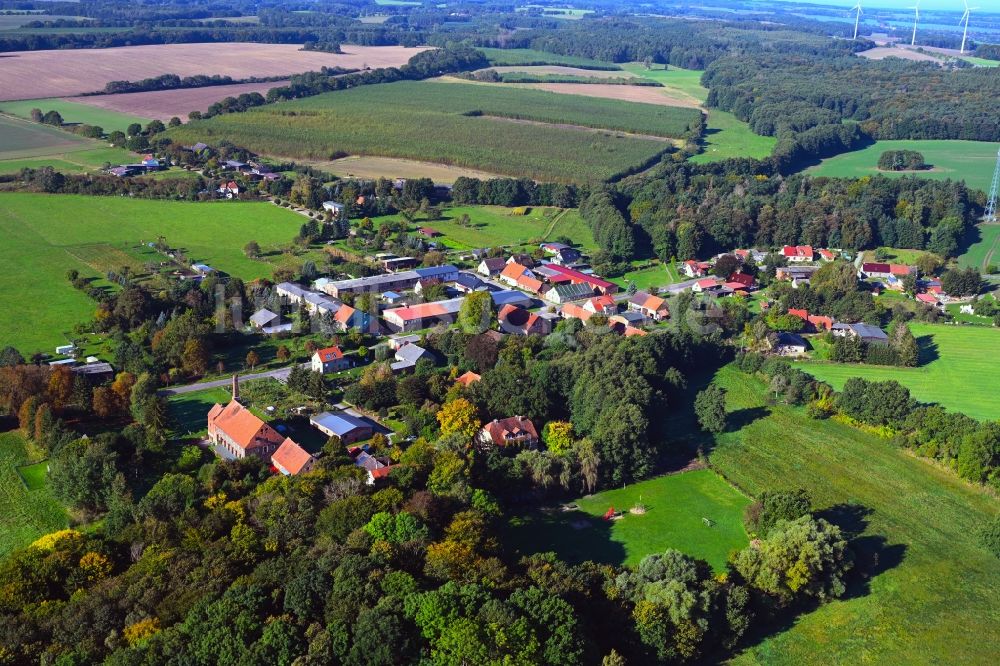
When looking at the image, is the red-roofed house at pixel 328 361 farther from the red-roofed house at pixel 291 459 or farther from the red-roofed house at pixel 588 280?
the red-roofed house at pixel 588 280

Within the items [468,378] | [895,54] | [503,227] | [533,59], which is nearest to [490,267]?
[503,227]

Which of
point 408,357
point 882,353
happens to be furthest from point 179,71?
point 882,353

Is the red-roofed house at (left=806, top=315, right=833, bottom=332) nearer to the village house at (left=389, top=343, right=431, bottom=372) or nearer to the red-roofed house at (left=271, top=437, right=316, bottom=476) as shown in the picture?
the village house at (left=389, top=343, right=431, bottom=372)

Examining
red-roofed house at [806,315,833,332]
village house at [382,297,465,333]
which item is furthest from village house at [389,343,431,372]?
red-roofed house at [806,315,833,332]

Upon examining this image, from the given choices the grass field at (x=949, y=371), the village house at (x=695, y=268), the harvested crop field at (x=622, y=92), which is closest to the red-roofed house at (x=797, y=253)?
the village house at (x=695, y=268)

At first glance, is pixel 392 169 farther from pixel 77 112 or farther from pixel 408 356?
pixel 77 112
